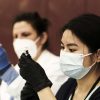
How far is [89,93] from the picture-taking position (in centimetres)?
209

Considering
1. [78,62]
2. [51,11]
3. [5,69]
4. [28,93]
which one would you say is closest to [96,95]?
[78,62]

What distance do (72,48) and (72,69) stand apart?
111 millimetres

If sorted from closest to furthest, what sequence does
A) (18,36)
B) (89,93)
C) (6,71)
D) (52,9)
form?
(89,93) → (6,71) → (18,36) → (52,9)

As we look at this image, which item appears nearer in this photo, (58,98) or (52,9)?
(58,98)

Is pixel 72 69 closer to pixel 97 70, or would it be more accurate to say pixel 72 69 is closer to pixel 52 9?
pixel 97 70

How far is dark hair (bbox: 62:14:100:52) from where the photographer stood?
2.11 metres

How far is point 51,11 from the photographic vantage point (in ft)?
12.4

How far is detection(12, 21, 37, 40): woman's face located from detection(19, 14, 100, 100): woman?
788 mm

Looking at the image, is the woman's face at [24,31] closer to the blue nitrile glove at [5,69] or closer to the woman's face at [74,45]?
the blue nitrile glove at [5,69]

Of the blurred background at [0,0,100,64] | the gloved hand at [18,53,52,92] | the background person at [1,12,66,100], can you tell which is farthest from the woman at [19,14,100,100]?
the blurred background at [0,0,100,64]

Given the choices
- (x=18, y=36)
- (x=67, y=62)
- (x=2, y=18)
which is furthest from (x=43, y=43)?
(x=2, y=18)

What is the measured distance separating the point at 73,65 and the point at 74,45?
122 millimetres

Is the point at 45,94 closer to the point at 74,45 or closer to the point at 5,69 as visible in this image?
the point at 74,45

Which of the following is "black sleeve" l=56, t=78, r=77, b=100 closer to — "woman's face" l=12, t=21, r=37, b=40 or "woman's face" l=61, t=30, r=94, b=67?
"woman's face" l=61, t=30, r=94, b=67
